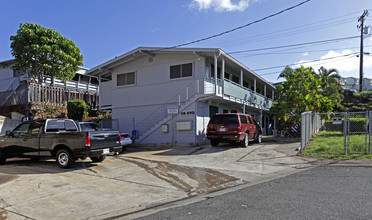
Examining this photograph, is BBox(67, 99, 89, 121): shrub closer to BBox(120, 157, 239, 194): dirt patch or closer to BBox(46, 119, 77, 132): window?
BBox(46, 119, 77, 132): window

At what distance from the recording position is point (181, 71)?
59.6 ft

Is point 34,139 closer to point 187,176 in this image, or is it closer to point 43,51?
point 187,176

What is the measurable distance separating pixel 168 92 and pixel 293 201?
13348 millimetres

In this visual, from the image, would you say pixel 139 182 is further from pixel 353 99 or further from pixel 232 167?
pixel 353 99

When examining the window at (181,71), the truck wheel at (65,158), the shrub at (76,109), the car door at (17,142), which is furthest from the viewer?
the shrub at (76,109)

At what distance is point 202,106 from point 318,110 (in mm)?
8917

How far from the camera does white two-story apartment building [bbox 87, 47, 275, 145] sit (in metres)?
16.7

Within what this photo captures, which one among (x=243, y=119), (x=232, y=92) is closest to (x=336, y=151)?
(x=243, y=119)

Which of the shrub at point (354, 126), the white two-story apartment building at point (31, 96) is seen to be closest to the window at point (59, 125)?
the white two-story apartment building at point (31, 96)

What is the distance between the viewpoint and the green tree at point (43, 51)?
1986 cm

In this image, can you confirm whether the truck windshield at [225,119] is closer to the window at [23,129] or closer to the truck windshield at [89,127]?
the truck windshield at [89,127]

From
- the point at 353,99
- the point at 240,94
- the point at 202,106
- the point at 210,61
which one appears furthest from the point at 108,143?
the point at 353,99

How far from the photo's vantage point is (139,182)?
316 inches

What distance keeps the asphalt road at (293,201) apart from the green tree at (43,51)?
718 inches
